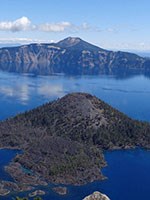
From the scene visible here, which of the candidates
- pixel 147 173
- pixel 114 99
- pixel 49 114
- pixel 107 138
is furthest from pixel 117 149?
pixel 114 99

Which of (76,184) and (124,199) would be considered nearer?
(124,199)

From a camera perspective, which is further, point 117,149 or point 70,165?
point 117,149

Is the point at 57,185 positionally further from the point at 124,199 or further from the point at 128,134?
the point at 128,134

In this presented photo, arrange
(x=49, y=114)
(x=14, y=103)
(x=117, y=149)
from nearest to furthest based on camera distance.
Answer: (x=117, y=149) < (x=49, y=114) < (x=14, y=103)

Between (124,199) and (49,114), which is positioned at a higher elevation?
(49,114)

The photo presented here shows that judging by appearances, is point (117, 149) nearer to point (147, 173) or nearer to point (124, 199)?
point (147, 173)

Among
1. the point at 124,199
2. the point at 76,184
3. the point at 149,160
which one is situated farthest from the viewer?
the point at 149,160

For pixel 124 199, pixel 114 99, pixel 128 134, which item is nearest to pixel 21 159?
pixel 124 199
